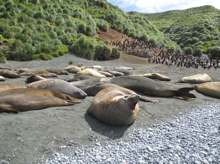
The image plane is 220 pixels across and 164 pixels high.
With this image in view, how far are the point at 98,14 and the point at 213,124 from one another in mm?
32142

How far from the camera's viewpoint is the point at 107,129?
2705 mm

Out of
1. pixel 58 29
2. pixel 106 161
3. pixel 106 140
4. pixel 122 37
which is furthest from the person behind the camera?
pixel 122 37

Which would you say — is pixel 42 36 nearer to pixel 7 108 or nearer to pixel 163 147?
pixel 7 108

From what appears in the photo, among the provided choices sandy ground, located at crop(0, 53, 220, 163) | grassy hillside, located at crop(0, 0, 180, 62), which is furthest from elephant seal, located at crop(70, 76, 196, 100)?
grassy hillside, located at crop(0, 0, 180, 62)

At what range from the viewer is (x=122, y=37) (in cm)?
2444

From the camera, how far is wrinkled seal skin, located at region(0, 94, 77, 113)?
9.82 feet

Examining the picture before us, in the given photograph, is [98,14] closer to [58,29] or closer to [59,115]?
[58,29]

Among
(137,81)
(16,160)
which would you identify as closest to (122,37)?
(137,81)

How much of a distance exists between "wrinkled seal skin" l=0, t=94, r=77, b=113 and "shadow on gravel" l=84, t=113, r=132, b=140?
106 centimetres

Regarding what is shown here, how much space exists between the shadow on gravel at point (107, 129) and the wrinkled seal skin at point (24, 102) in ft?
3.49

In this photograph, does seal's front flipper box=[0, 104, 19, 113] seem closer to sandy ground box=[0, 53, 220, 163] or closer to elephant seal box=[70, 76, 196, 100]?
sandy ground box=[0, 53, 220, 163]

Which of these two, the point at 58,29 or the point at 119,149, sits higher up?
the point at 58,29

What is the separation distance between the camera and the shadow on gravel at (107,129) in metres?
2.58

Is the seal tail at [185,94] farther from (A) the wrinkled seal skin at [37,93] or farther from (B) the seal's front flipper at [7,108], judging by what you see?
(B) the seal's front flipper at [7,108]
